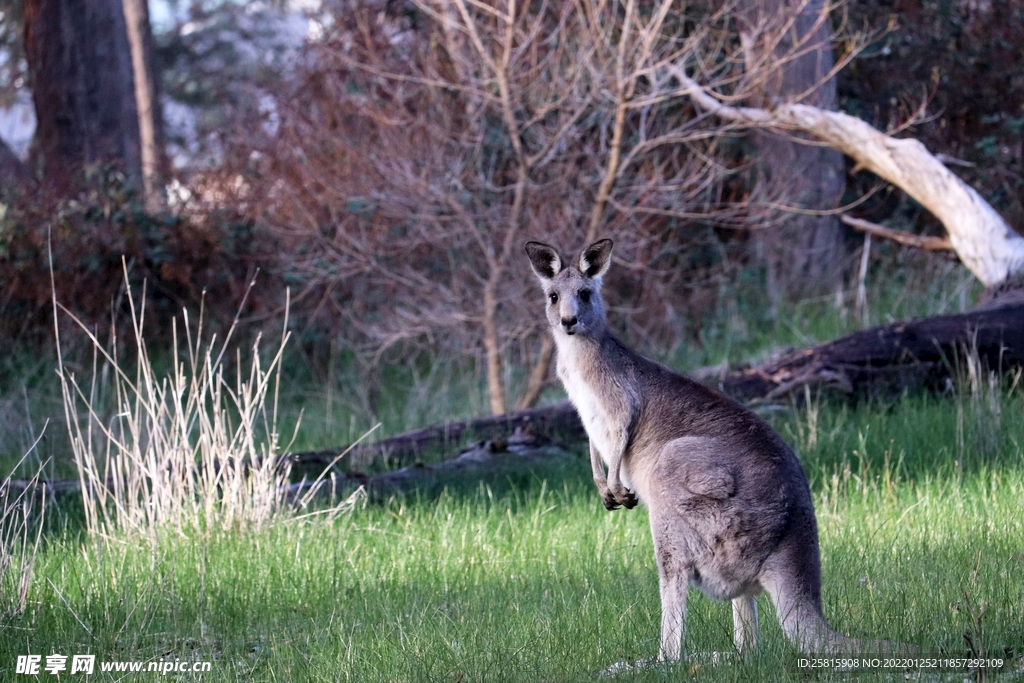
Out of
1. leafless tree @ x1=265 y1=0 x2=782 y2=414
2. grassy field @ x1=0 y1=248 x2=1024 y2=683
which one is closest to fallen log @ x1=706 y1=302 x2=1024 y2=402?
grassy field @ x1=0 y1=248 x2=1024 y2=683

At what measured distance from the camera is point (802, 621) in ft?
15.0

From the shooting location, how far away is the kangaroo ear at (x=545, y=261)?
5.90m

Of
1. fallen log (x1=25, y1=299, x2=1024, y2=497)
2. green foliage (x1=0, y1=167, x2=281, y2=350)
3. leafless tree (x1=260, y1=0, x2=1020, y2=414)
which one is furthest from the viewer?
green foliage (x1=0, y1=167, x2=281, y2=350)

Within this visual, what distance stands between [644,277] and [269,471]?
8300 millimetres

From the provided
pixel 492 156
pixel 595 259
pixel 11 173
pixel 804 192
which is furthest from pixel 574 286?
pixel 11 173

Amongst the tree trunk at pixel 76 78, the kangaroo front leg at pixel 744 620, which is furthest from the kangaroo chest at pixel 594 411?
the tree trunk at pixel 76 78

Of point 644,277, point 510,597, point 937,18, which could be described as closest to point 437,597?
point 510,597

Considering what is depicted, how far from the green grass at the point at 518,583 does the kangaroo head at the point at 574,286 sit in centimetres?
145

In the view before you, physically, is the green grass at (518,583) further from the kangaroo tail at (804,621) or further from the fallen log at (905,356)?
the fallen log at (905,356)

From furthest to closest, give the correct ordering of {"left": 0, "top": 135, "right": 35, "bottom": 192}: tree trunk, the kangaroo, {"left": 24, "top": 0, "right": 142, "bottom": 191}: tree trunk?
{"left": 24, "top": 0, "right": 142, "bottom": 191}: tree trunk, {"left": 0, "top": 135, "right": 35, "bottom": 192}: tree trunk, the kangaroo

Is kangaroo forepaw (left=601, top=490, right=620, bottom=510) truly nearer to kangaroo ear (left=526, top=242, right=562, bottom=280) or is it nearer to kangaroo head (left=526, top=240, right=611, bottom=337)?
kangaroo head (left=526, top=240, right=611, bottom=337)

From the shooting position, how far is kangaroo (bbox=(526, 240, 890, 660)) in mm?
4602

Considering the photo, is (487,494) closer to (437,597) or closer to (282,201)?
(437,597)

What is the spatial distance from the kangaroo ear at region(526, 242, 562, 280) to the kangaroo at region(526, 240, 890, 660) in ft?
2.28
